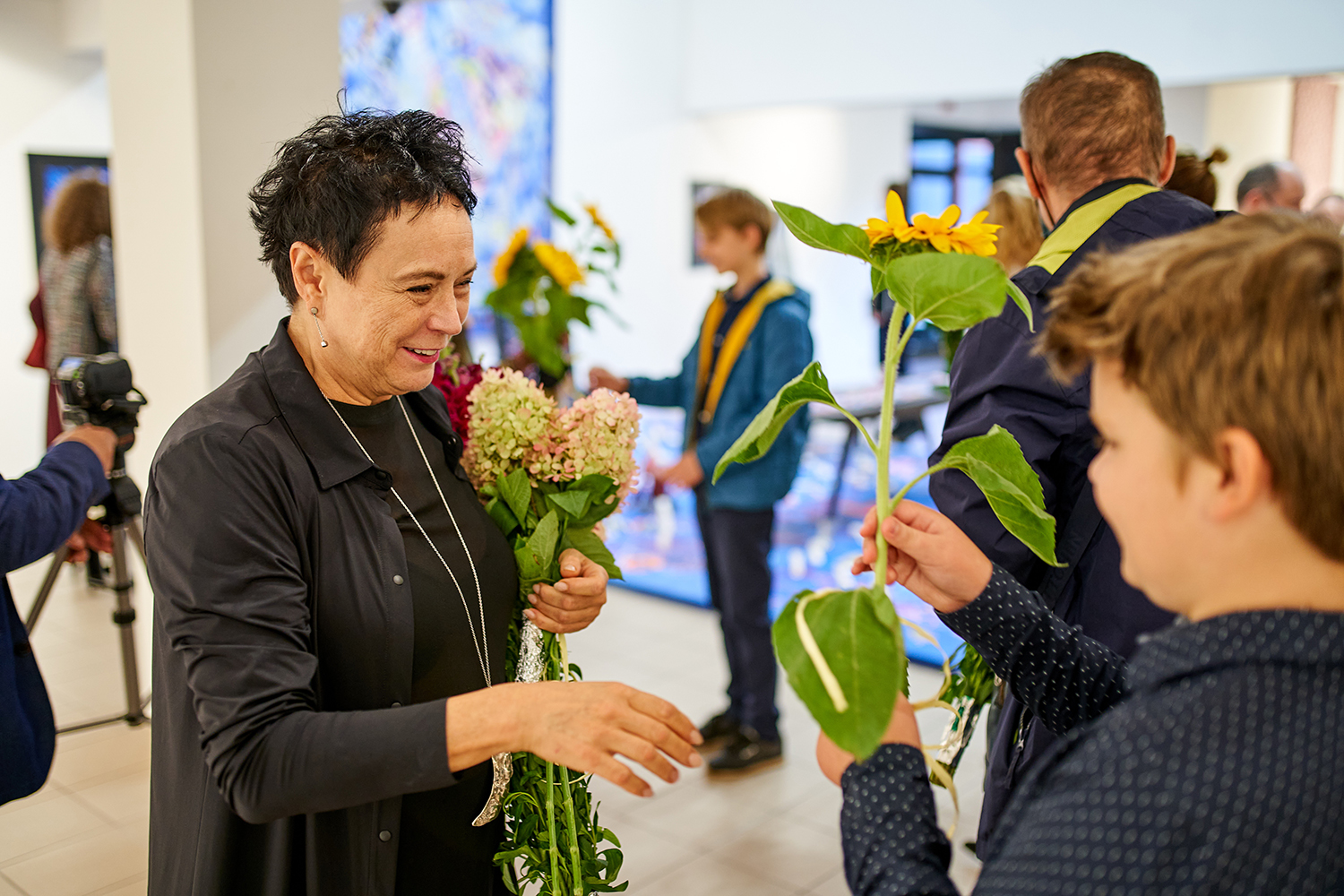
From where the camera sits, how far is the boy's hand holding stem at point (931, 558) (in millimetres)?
1248

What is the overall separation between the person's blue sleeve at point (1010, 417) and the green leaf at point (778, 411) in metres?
0.58

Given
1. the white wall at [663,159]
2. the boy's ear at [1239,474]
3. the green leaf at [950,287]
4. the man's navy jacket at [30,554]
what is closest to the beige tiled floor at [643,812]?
the man's navy jacket at [30,554]

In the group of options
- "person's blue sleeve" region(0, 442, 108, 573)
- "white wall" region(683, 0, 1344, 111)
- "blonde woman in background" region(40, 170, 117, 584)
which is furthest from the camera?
"blonde woman in background" region(40, 170, 117, 584)

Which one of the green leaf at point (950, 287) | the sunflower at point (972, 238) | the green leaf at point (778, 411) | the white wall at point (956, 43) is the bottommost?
the green leaf at point (778, 411)

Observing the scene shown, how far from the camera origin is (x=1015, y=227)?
3490mm

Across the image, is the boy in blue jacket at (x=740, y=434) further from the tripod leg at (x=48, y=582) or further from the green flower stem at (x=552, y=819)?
the green flower stem at (x=552, y=819)

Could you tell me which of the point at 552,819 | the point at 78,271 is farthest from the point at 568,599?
the point at 78,271

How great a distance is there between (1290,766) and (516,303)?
3144 mm

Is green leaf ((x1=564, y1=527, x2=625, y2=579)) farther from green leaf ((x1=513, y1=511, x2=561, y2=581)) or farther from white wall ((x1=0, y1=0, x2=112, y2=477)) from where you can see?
white wall ((x1=0, y1=0, x2=112, y2=477))

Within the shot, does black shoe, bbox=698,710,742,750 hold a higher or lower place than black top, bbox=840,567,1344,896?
lower

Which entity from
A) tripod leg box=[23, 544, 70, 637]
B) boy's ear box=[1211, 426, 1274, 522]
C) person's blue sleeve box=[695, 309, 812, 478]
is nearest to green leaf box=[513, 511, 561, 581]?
boy's ear box=[1211, 426, 1274, 522]

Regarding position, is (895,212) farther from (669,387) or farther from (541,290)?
(669,387)

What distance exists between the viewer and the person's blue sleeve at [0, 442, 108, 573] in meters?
1.93

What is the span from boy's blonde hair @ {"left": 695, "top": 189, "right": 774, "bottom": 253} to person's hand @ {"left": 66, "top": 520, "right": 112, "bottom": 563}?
90.1 inches
